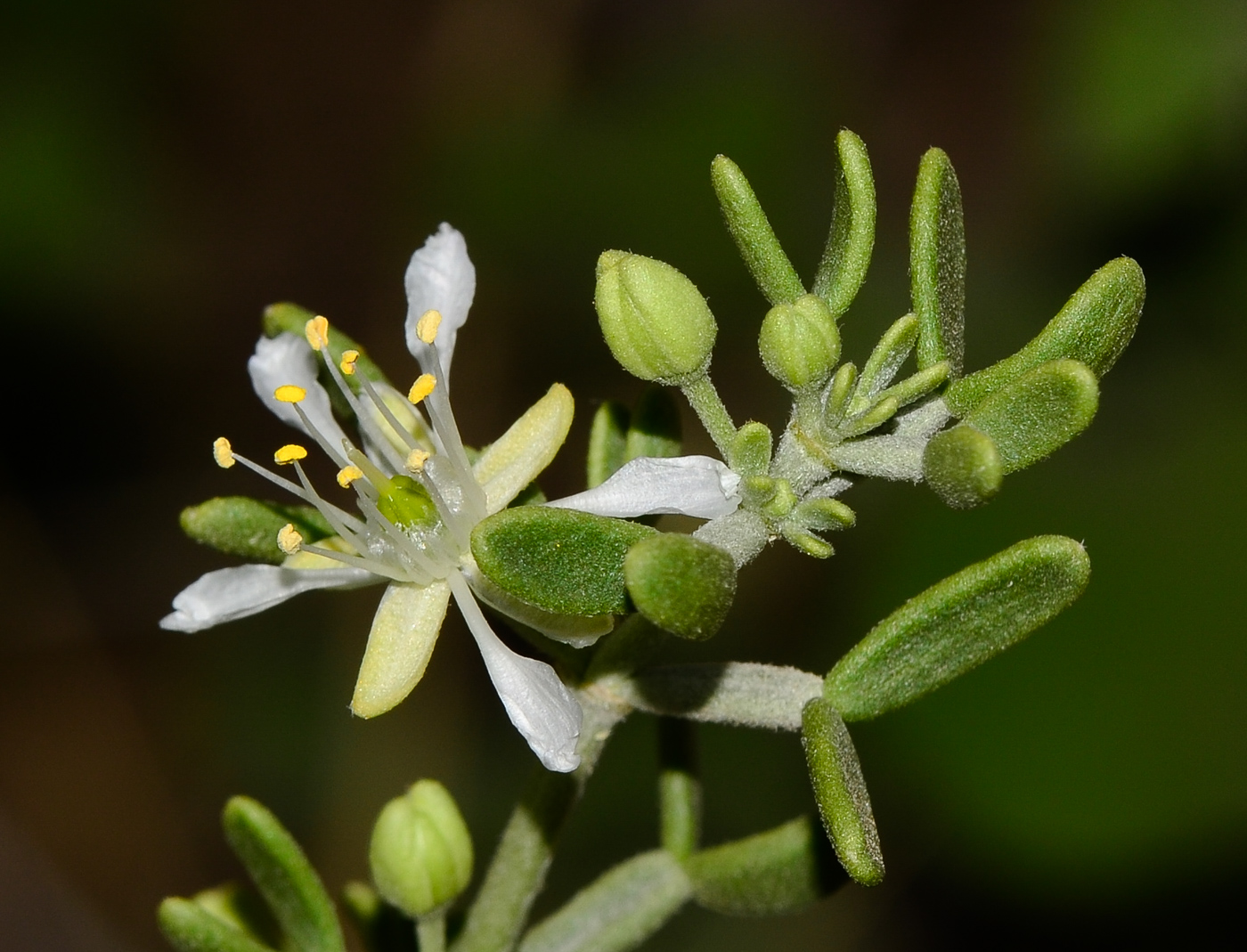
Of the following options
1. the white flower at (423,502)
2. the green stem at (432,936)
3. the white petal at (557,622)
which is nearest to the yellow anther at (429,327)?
the white flower at (423,502)

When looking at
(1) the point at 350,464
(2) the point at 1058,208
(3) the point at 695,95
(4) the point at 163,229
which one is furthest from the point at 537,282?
(1) the point at 350,464

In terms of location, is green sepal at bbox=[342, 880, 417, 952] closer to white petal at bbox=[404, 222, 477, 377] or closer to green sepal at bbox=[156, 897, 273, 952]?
green sepal at bbox=[156, 897, 273, 952]

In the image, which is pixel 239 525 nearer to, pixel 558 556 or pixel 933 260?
pixel 558 556

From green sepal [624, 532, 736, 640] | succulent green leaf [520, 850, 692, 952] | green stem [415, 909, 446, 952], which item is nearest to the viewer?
green sepal [624, 532, 736, 640]

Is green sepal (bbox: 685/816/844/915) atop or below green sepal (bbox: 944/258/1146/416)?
below

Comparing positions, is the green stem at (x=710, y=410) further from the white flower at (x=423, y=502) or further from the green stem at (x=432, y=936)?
the green stem at (x=432, y=936)

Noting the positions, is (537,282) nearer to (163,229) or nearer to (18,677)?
(163,229)

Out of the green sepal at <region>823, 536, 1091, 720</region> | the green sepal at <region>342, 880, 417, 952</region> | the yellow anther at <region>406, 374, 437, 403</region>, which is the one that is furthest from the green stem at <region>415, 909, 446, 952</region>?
the yellow anther at <region>406, 374, 437, 403</region>
